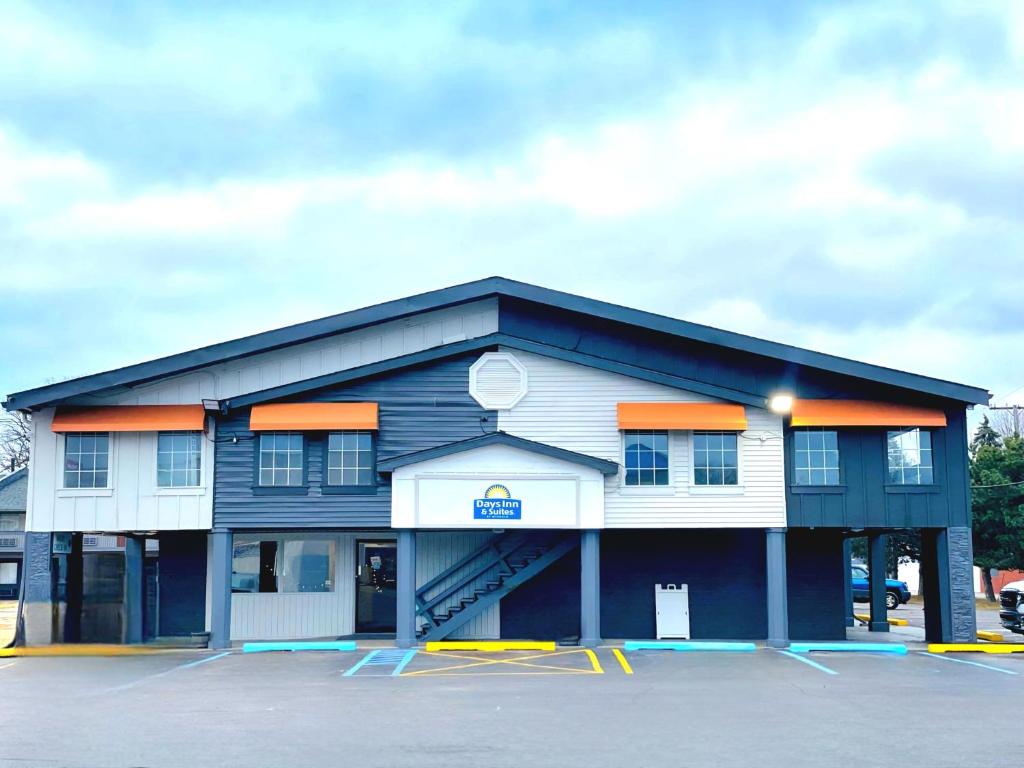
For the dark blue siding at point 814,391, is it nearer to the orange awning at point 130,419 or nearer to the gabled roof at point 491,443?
the gabled roof at point 491,443

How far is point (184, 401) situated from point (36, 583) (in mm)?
4516

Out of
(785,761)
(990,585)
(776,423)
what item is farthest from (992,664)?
(990,585)

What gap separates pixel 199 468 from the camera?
22734mm

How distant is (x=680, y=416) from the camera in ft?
73.8

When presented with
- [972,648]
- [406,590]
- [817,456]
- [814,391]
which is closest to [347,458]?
[406,590]

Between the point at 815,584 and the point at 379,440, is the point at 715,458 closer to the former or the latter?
the point at 815,584

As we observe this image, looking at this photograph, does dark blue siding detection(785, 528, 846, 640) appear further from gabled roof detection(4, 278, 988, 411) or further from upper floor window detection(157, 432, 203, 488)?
upper floor window detection(157, 432, 203, 488)

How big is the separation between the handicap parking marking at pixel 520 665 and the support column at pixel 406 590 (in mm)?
906

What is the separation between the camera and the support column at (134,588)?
2455cm

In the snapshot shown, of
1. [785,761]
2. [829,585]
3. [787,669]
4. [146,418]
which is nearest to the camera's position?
[785,761]

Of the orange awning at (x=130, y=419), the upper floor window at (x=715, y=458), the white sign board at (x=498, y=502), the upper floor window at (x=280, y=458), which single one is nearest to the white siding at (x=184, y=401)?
the orange awning at (x=130, y=419)

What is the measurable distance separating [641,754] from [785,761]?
1384 mm

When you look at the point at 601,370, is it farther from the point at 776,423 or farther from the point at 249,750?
the point at 249,750

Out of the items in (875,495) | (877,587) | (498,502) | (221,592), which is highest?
(875,495)
